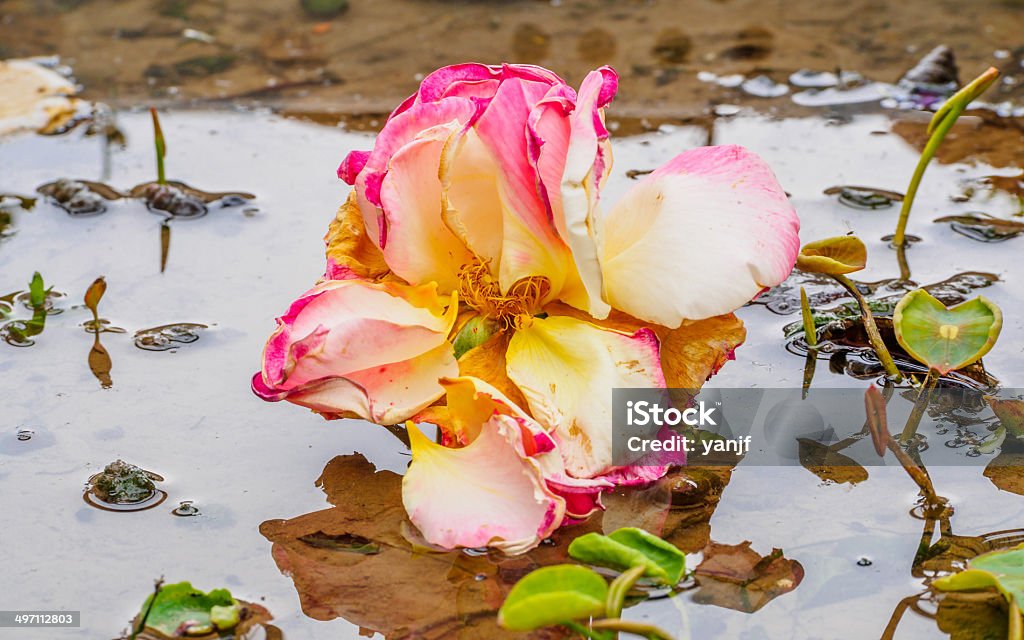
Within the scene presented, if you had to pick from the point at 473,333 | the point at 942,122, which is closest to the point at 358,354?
the point at 473,333

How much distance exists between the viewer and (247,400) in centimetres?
128

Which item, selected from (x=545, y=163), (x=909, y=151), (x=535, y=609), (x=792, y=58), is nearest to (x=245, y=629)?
(x=535, y=609)

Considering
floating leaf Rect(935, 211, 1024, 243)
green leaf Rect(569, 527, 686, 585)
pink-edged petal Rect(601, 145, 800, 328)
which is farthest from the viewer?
floating leaf Rect(935, 211, 1024, 243)

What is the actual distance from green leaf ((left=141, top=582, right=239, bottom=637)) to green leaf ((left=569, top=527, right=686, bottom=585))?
308 mm

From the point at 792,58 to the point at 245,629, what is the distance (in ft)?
5.53

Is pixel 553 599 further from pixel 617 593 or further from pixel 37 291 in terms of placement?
pixel 37 291

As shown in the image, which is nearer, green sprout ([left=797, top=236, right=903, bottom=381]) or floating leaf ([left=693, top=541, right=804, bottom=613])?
floating leaf ([left=693, top=541, right=804, bottom=613])

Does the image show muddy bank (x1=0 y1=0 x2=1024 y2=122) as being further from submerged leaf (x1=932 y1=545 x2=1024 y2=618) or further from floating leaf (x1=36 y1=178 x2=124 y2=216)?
submerged leaf (x1=932 y1=545 x2=1024 y2=618)

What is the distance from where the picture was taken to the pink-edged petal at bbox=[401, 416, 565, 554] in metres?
0.98

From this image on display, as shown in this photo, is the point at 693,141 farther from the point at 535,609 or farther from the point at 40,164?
the point at 535,609

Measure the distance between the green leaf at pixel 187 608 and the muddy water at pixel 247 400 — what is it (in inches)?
1.3

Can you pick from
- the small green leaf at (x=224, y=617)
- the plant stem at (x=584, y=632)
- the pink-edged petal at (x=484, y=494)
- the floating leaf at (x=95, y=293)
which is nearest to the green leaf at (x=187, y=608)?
the small green leaf at (x=224, y=617)

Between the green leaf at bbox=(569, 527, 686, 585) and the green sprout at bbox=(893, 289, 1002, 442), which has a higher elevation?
the green sprout at bbox=(893, 289, 1002, 442)

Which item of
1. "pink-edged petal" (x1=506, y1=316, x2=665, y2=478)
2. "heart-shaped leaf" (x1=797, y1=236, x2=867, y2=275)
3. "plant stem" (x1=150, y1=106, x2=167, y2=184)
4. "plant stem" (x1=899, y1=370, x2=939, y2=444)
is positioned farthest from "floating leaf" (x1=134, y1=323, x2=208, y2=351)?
"plant stem" (x1=899, y1=370, x2=939, y2=444)
